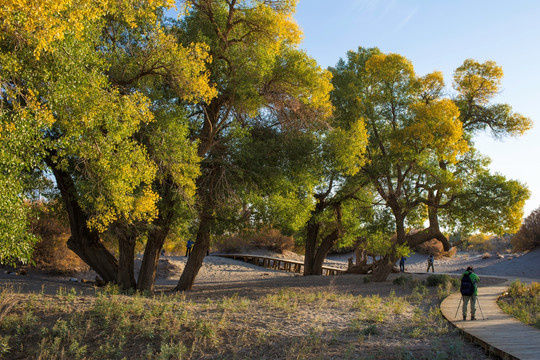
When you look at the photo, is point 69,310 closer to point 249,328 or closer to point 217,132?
point 249,328

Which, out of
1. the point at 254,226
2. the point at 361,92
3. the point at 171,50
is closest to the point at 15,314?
the point at 171,50

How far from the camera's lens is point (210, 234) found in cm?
1619

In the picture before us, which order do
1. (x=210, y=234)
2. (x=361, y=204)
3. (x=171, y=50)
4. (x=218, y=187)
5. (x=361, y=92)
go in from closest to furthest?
(x=171, y=50)
(x=218, y=187)
(x=210, y=234)
(x=361, y=92)
(x=361, y=204)

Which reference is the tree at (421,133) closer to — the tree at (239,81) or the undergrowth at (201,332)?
the tree at (239,81)

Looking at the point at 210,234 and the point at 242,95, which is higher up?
the point at 242,95

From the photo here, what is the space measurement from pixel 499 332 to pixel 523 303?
18.5 feet

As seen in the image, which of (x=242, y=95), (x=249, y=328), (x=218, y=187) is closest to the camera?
(x=249, y=328)

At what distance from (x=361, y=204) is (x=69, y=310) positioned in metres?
15.1

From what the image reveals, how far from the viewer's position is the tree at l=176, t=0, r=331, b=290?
13844mm

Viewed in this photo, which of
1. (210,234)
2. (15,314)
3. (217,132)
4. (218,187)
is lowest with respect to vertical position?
(15,314)

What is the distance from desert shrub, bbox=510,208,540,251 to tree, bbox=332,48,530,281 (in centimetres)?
1850

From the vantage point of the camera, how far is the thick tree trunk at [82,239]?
502 inches

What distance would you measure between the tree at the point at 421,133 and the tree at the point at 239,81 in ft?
11.7

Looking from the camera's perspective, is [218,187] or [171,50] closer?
[171,50]
